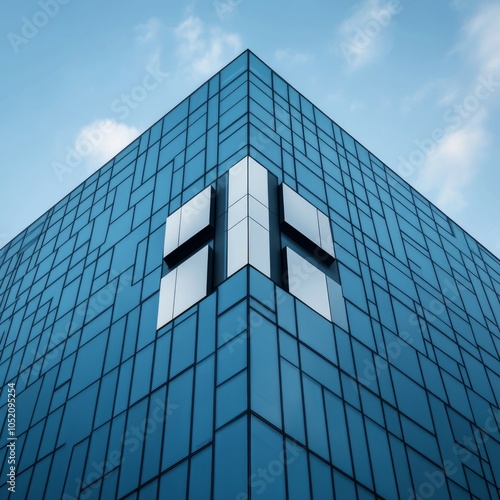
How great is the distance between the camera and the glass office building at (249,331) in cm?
1972

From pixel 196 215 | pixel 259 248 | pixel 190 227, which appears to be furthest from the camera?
pixel 196 215

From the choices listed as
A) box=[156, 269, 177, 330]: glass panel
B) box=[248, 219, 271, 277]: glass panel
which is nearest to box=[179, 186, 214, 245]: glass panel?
box=[156, 269, 177, 330]: glass panel

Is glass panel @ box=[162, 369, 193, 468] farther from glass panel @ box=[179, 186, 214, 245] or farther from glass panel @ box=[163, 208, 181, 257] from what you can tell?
glass panel @ box=[163, 208, 181, 257]

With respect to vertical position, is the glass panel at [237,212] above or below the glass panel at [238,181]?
below

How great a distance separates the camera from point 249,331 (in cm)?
2053

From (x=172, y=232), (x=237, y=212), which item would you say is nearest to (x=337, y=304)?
(x=237, y=212)

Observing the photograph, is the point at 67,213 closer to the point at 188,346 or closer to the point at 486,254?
the point at 188,346

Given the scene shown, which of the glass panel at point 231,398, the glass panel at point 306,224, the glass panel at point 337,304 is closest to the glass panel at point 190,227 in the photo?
the glass panel at point 306,224

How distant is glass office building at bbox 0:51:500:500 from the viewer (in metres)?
19.7

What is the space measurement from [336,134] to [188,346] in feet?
71.7

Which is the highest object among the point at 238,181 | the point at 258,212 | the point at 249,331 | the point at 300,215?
the point at 238,181

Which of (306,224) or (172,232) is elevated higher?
(172,232)

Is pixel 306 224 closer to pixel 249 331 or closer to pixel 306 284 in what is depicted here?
pixel 306 284

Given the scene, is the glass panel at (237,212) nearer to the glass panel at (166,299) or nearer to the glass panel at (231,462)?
the glass panel at (166,299)
